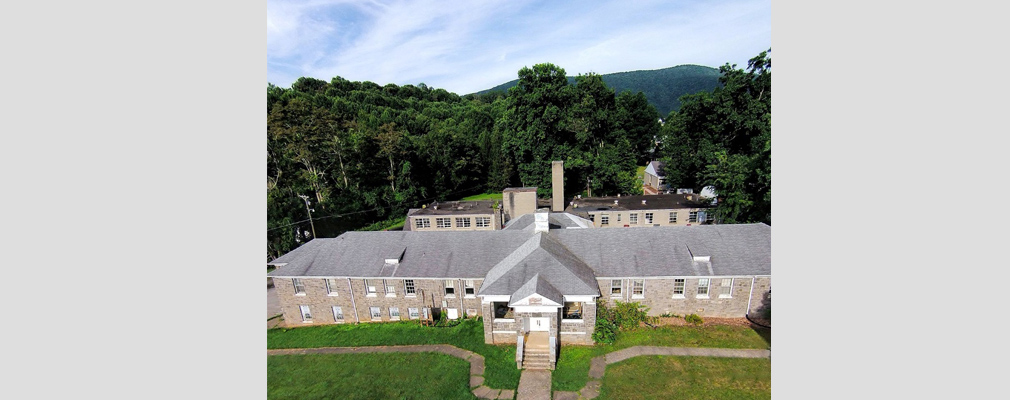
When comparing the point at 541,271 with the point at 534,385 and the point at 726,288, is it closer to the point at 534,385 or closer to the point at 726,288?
the point at 534,385

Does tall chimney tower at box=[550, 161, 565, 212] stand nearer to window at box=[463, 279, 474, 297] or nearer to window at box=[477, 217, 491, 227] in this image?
window at box=[477, 217, 491, 227]

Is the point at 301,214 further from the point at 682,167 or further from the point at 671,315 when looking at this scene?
the point at 682,167

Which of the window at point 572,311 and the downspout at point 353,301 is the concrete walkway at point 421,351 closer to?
the downspout at point 353,301

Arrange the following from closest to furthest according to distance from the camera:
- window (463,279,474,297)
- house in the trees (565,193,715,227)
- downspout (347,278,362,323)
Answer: window (463,279,474,297)
downspout (347,278,362,323)
house in the trees (565,193,715,227)

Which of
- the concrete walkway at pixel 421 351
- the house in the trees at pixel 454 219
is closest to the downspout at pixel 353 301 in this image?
the concrete walkway at pixel 421 351

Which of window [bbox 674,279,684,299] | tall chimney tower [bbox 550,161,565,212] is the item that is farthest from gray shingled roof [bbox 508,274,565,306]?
tall chimney tower [bbox 550,161,565,212]

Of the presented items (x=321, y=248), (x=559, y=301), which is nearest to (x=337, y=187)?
(x=321, y=248)
